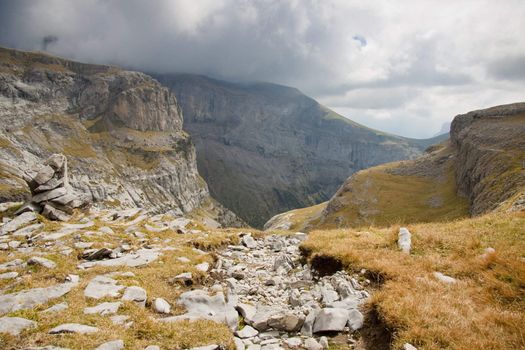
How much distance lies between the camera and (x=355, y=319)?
34.0ft

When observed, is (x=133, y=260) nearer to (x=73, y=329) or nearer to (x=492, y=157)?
(x=73, y=329)

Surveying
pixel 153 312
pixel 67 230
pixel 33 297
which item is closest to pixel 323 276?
pixel 153 312

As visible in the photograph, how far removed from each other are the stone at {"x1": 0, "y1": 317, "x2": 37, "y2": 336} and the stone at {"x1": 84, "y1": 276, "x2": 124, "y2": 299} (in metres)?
2.43

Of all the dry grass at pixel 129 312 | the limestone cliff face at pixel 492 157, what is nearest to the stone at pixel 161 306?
the dry grass at pixel 129 312

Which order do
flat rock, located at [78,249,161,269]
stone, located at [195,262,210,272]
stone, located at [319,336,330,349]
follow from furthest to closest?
flat rock, located at [78,249,161,269], stone, located at [195,262,210,272], stone, located at [319,336,330,349]

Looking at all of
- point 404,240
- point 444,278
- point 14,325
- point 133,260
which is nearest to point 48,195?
point 133,260

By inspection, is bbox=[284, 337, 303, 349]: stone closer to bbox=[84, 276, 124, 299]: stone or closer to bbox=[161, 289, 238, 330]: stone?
bbox=[161, 289, 238, 330]: stone

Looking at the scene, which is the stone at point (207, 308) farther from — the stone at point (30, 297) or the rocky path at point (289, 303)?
the stone at point (30, 297)

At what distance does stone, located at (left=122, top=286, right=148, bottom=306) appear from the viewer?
11892 mm

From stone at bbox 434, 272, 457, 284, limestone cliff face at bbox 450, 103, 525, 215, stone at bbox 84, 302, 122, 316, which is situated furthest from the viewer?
limestone cliff face at bbox 450, 103, 525, 215

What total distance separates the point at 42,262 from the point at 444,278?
60.5 feet

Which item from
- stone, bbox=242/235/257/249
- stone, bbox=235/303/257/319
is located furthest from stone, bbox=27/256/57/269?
stone, bbox=242/235/257/249

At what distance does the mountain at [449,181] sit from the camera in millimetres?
87188

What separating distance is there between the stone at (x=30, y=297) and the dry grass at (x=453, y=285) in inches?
459
